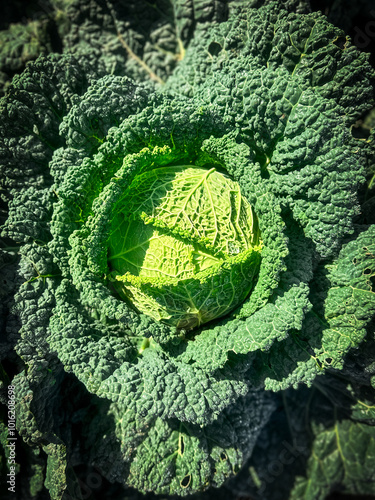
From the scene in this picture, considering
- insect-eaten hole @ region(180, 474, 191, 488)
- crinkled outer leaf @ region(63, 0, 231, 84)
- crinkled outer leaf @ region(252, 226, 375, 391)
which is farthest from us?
crinkled outer leaf @ region(63, 0, 231, 84)

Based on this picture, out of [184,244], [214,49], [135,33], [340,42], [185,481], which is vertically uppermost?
[340,42]

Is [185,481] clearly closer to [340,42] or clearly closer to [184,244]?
[184,244]

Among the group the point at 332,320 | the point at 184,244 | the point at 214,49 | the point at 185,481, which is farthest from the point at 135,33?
the point at 185,481

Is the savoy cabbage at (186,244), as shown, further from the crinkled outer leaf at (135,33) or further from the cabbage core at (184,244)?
the crinkled outer leaf at (135,33)

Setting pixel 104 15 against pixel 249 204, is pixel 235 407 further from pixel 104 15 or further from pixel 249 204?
pixel 104 15

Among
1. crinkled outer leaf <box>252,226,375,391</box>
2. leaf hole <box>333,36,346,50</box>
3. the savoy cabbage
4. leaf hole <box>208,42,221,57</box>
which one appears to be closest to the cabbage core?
the savoy cabbage

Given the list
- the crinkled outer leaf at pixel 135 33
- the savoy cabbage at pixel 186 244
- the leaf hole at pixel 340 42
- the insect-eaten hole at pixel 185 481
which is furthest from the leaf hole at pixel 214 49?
the insect-eaten hole at pixel 185 481

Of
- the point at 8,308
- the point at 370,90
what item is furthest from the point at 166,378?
the point at 370,90

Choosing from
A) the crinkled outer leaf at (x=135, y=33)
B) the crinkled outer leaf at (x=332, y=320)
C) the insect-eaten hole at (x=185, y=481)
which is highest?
the crinkled outer leaf at (x=135, y=33)

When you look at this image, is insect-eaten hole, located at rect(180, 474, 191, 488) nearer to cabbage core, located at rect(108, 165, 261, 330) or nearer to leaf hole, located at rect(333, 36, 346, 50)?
cabbage core, located at rect(108, 165, 261, 330)
